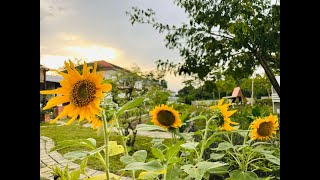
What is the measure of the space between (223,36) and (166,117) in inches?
62.2

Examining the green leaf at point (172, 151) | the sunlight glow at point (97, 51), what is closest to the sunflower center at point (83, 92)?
the green leaf at point (172, 151)

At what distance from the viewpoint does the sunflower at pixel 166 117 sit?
54 cm

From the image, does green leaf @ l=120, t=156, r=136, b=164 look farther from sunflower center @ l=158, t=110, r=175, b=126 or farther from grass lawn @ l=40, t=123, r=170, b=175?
grass lawn @ l=40, t=123, r=170, b=175

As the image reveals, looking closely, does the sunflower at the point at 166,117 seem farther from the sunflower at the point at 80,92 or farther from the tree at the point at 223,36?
the tree at the point at 223,36

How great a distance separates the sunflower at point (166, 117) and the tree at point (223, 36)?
138 cm

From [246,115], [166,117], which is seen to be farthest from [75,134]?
[166,117]

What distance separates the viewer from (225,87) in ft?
6.32

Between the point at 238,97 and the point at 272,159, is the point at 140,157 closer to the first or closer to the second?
the point at 272,159

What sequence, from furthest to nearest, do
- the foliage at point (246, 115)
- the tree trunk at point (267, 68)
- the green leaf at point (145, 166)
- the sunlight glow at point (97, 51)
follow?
the tree trunk at point (267, 68) < the sunlight glow at point (97, 51) < the foliage at point (246, 115) < the green leaf at point (145, 166)

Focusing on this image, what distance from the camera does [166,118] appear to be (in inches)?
21.8

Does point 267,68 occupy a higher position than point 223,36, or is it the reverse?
point 223,36
